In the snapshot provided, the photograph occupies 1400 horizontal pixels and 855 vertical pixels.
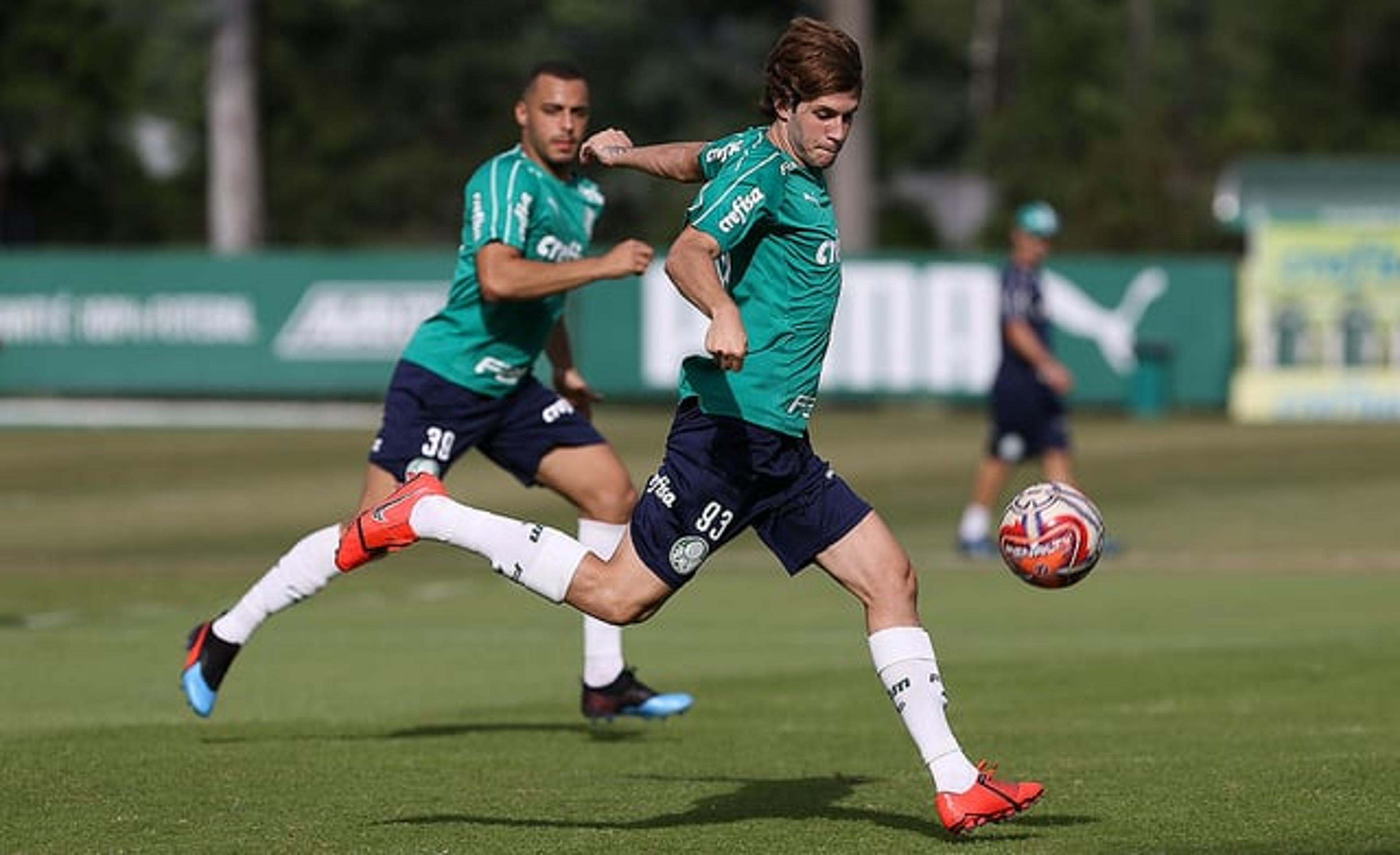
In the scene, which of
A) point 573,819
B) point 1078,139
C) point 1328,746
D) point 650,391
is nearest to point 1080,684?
point 1328,746

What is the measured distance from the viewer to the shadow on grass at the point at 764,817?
924cm

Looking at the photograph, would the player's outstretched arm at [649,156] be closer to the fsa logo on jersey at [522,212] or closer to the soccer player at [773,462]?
the soccer player at [773,462]

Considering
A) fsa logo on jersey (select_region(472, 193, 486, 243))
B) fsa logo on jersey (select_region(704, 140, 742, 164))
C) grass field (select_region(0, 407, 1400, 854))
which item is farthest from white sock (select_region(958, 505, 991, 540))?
fsa logo on jersey (select_region(704, 140, 742, 164))

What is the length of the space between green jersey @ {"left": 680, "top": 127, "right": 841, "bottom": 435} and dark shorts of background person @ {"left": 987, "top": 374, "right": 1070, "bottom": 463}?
12.2 m

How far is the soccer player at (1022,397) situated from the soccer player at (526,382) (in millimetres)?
8950

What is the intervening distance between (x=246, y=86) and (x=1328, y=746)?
43193mm

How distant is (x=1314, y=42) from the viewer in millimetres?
77750

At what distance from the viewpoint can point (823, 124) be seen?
8891 millimetres

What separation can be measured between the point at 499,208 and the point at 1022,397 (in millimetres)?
10117

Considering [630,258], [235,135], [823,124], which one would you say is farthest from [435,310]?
[823,124]

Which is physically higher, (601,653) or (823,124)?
(823,124)

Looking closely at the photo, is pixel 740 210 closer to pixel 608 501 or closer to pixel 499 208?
pixel 499 208

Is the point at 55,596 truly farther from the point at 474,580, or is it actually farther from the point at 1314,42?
the point at 1314,42

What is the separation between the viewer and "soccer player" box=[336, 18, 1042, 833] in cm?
888
